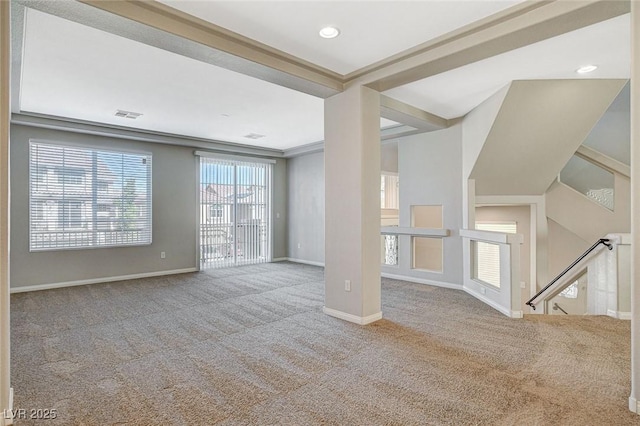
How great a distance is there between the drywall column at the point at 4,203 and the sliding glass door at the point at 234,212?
5.56m

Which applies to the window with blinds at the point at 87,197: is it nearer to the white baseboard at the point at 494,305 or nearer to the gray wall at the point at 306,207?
the gray wall at the point at 306,207

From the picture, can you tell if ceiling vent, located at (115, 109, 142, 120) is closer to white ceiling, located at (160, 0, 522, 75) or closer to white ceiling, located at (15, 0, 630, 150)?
white ceiling, located at (15, 0, 630, 150)

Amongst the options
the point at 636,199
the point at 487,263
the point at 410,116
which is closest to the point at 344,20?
the point at 636,199

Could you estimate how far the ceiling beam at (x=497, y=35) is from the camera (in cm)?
233

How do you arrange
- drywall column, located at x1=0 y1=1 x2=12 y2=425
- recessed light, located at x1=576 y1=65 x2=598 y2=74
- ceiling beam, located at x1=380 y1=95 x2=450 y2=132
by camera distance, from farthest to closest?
1. ceiling beam, located at x1=380 y1=95 x2=450 y2=132
2. recessed light, located at x1=576 y1=65 x2=598 y2=74
3. drywall column, located at x1=0 y1=1 x2=12 y2=425

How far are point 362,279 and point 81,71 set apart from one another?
3.84 m

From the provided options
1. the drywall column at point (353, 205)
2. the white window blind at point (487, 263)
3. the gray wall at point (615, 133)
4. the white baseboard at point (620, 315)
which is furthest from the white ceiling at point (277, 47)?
the gray wall at point (615, 133)

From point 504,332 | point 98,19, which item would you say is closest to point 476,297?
point 504,332

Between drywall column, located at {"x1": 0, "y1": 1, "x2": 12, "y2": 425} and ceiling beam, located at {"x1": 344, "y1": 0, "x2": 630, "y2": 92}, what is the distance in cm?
289

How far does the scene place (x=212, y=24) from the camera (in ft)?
9.01

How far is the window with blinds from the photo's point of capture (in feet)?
18.3

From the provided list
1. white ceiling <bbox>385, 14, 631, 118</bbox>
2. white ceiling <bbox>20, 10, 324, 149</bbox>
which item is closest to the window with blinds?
white ceiling <bbox>20, 10, 324, 149</bbox>

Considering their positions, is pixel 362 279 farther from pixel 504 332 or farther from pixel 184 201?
pixel 184 201

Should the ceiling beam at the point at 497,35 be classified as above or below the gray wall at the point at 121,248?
above
